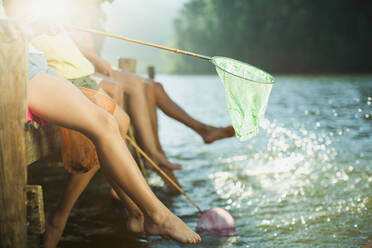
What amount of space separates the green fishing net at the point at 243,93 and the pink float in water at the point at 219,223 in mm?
614

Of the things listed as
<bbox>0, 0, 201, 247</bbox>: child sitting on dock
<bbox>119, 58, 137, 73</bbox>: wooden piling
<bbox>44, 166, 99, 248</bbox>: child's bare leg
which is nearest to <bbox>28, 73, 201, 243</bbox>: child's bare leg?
<bbox>0, 0, 201, 247</bbox>: child sitting on dock

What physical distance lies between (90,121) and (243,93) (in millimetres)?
842

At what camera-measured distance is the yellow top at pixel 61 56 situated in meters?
2.53

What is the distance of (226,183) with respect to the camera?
3.96 meters

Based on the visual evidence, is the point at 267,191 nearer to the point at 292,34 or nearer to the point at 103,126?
the point at 103,126

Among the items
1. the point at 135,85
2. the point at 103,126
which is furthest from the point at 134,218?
the point at 135,85

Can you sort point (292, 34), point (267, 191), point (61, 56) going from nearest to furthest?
point (61, 56), point (267, 191), point (292, 34)

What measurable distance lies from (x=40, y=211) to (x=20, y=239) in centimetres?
13

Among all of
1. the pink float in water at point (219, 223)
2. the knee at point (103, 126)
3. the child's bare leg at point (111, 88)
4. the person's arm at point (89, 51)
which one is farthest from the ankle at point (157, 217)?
the person's arm at point (89, 51)

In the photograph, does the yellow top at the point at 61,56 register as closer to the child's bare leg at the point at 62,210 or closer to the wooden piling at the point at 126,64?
the child's bare leg at the point at 62,210

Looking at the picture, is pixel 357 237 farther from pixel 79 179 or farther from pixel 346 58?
pixel 346 58

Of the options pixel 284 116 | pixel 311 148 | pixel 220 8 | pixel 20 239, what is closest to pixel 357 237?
pixel 20 239

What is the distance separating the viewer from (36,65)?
6.70 feet

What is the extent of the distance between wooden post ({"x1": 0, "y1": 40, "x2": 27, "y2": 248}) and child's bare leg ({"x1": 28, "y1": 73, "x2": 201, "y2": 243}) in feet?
0.44
